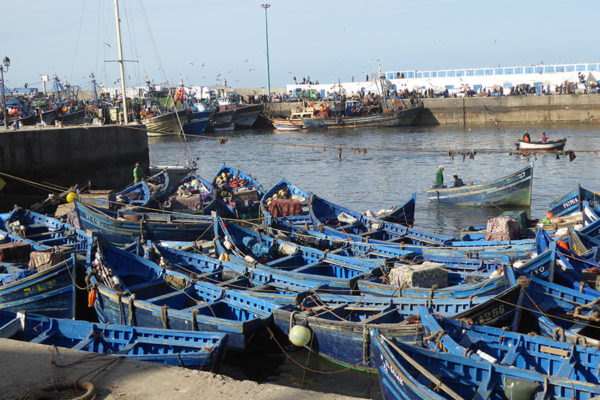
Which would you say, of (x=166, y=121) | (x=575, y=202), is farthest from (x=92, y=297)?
(x=166, y=121)

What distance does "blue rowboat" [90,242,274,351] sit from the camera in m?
12.7

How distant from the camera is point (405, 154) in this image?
4950cm

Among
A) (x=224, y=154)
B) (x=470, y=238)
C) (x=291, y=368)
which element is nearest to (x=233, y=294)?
(x=291, y=368)

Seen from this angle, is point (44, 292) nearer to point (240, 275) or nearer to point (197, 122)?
point (240, 275)

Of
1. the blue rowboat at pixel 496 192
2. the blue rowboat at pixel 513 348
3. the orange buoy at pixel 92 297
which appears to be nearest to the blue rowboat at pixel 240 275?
the orange buoy at pixel 92 297

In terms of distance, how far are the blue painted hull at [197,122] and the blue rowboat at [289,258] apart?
51.3m

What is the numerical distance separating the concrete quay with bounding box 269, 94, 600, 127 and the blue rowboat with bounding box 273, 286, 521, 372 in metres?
58.4

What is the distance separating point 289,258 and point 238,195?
28.7 feet

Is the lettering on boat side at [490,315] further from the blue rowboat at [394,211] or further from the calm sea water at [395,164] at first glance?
the calm sea water at [395,164]

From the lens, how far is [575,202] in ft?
72.7

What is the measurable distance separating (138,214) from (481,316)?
41.4 feet

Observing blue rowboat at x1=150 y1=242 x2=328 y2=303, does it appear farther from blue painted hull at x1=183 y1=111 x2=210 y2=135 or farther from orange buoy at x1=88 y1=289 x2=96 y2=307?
blue painted hull at x1=183 y1=111 x2=210 y2=135

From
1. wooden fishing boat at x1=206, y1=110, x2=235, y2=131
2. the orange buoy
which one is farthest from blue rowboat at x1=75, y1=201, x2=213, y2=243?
wooden fishing boat at x1=206, y1=110, x2=235, y2=131

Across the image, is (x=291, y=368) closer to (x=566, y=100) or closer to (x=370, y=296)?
(x=370, y=296)
